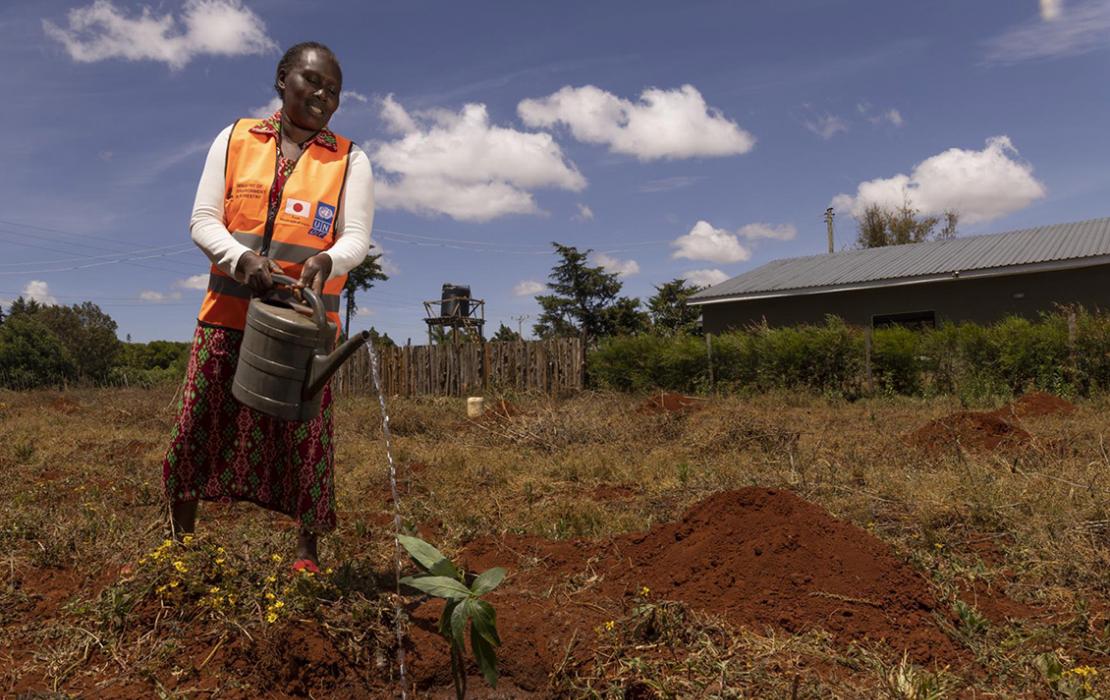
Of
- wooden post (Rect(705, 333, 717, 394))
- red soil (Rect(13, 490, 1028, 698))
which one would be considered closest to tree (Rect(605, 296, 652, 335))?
wooden post (Rect(705, 333, 717, 394))

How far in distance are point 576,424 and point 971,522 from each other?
427 centimetres

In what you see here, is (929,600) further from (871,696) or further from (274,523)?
(274,523)

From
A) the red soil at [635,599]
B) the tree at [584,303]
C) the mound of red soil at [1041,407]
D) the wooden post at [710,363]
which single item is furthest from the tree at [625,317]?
the red soil at [635,599]

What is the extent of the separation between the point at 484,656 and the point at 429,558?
0.26 metres

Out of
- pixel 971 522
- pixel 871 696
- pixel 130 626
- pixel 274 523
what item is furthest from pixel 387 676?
pixel 971 522

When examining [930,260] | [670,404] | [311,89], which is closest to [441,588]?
[311,89]

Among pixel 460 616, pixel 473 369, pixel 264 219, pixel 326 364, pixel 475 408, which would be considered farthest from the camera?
pixel 473 369

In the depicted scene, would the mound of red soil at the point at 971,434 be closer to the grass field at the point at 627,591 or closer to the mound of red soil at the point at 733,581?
the grass field at the point at 627,591

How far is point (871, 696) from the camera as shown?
6.19 ft

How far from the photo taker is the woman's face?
2.65 m

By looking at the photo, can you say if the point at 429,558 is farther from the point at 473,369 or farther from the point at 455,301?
the point at 455,301

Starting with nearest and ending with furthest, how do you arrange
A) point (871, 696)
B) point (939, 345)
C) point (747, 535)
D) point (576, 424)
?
point (871, 696)
point (747, 535)
point (576, 424)
point (939, 345)

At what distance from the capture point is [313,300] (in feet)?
7.38

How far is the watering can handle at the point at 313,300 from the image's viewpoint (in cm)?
224
